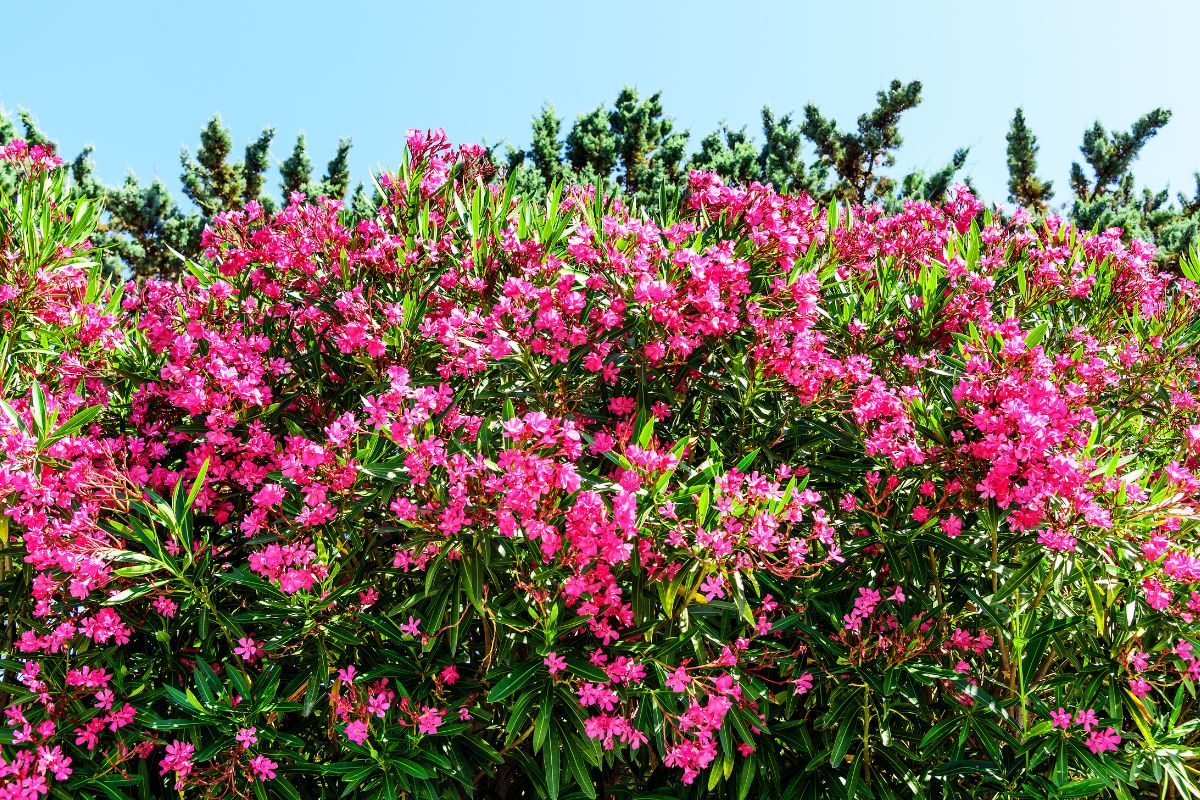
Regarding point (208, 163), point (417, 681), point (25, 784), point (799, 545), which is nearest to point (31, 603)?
point (25, 784)

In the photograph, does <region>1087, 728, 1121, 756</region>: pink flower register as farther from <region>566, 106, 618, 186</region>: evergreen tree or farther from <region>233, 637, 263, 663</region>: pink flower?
<region>566, 106, 618, 186</region>: evergreen tree

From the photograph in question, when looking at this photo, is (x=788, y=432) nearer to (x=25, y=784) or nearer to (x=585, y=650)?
(x=585, y=650)

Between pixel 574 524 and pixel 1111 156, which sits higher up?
pixel 1111 156

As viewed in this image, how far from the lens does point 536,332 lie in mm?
2668

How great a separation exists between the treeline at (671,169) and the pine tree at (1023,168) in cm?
1

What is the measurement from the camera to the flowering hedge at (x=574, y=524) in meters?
2.29

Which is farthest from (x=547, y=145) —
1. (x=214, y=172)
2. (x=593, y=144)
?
(x=214, y=172)

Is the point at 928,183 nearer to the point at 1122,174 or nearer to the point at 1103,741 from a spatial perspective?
the point at 1122,174

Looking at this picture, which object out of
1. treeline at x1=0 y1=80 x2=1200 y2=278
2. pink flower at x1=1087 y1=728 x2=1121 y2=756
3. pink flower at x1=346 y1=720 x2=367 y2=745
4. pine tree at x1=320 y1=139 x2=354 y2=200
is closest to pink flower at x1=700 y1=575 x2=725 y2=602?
pink flower at x1=346 y1=720 x2=367 y2=745

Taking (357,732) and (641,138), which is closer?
(357,732)

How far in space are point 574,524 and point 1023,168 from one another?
1184 centimetres

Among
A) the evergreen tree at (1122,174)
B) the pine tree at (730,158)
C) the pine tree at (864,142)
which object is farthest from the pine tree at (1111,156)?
the pine tree at (730,158)

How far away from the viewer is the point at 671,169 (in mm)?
9984

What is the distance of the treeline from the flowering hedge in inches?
211
